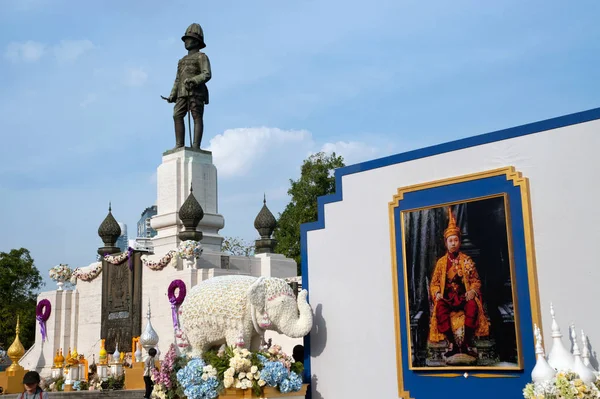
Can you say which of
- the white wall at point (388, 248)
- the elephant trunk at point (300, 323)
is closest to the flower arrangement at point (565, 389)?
the white wall at point (388, 248)

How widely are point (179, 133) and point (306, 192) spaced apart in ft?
35.2

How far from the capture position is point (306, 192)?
1319 inches

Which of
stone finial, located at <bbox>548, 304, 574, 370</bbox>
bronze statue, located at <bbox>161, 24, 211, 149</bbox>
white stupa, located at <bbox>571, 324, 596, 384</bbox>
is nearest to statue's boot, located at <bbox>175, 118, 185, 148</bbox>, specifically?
bronze statue, located at <bbox>161, 24, 211, 149</bbox>

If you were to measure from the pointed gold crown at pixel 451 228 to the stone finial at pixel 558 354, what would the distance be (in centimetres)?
186

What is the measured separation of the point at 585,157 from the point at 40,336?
19439mm

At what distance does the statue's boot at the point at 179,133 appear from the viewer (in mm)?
23766

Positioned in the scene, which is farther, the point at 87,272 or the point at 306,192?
the point at 306,192

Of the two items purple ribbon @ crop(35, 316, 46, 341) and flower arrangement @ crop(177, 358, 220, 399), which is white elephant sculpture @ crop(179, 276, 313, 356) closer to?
flower arrangement @ crop(177, 358, 220, 399)

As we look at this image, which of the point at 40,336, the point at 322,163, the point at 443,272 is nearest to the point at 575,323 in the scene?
the point at 443,272

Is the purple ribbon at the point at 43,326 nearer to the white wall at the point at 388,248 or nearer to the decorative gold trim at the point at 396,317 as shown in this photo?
the white wall at the point at 388,248

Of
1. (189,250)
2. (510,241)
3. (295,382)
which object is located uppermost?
(189,250)

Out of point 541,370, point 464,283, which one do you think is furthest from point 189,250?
point 541,370

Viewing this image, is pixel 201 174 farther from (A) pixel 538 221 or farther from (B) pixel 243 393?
(A) pixel 538 221

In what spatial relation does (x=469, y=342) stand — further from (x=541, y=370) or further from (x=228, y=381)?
(x=228, y=381)
